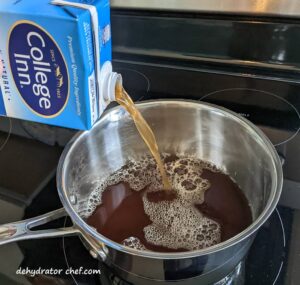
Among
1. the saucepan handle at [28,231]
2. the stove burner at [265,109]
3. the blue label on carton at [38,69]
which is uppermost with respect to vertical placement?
the blue label on carton at [38,69]

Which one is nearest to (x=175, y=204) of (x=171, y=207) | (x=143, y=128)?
(x=171, y=207)

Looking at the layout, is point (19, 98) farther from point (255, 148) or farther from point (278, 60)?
point (278, 60)

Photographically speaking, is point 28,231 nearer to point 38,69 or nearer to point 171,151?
point 38,69

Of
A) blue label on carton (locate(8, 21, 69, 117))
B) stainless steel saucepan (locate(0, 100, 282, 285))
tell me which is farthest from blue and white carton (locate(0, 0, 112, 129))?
stainless steel saucepan (locate(0, 100, 282, 285))

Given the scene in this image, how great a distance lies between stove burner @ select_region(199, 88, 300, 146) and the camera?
766mm

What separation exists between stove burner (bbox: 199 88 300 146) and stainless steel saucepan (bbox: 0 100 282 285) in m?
0.08

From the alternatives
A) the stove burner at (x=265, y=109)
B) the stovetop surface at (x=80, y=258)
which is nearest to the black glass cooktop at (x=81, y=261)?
the stovetop surface at (x=80, y=258)

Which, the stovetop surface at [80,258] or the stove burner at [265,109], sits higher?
the stove burner at [265,109]

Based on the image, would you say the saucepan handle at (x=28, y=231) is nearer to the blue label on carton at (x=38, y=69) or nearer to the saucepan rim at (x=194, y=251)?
the saucepan rim at (x=194, y=251)

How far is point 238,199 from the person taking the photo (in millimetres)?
706

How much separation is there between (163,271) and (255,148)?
0.88ft

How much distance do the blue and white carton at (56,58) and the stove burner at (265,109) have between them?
0.31 m

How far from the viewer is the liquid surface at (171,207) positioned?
637mm

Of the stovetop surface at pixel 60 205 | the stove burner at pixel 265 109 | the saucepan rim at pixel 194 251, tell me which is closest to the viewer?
the saucepan rim at pixel 194 251
